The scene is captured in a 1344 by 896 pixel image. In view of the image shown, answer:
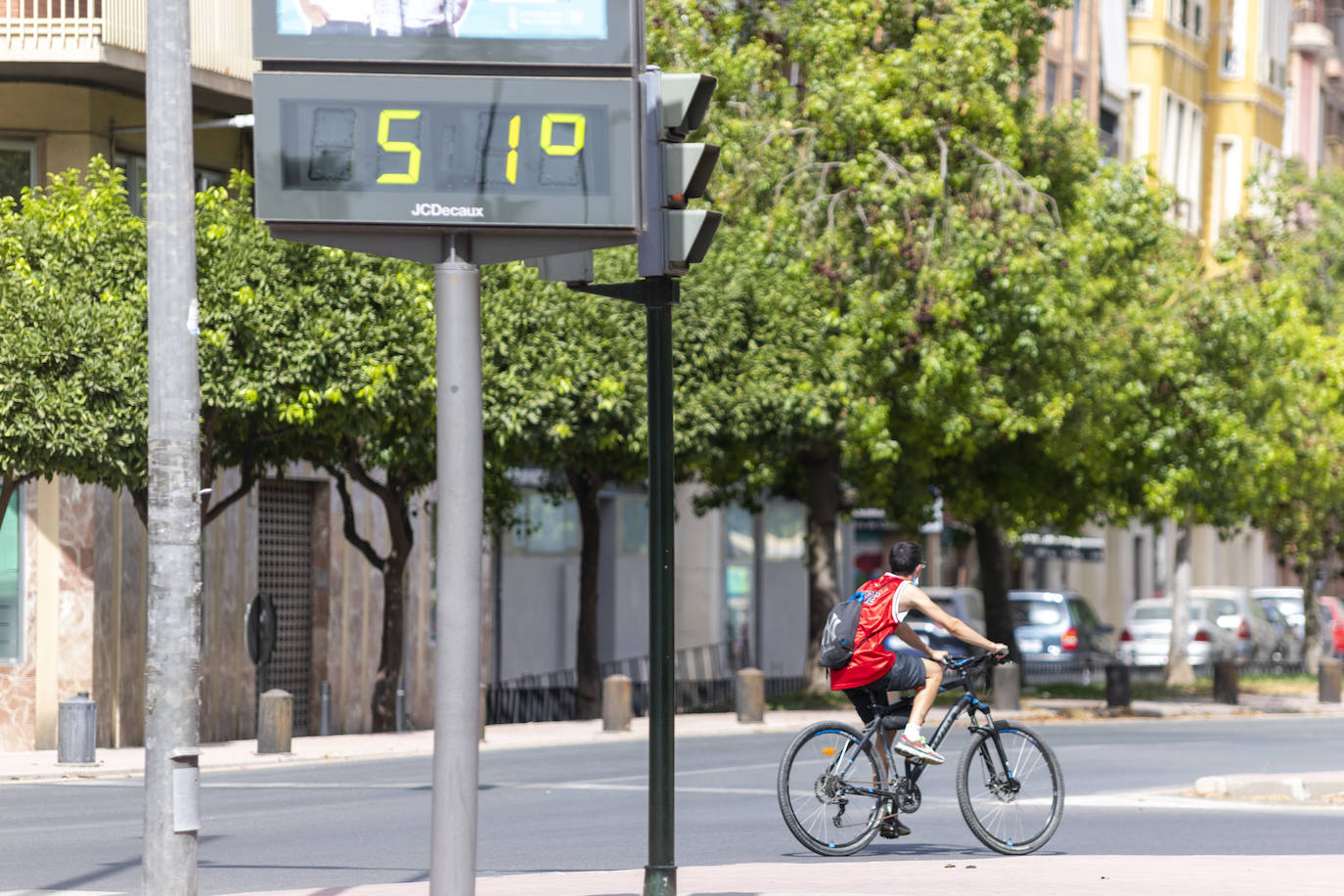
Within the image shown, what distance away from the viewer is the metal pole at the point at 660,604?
8547 mm

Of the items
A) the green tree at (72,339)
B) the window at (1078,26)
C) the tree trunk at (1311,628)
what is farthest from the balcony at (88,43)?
the window at (1078,26)

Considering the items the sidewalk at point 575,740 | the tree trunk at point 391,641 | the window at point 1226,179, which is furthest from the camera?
the window at point 1226,179

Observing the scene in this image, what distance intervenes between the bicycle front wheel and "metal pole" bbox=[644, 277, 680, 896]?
324 cm

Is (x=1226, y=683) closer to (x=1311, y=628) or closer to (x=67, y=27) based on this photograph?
(x=1311, y=628)

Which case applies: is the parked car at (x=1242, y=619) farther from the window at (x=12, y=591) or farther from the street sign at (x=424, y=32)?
the street sign at (x=424, y=32)

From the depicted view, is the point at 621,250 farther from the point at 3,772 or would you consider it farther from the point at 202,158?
the point at 3,772

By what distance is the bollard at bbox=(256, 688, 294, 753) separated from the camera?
2144 centimetres

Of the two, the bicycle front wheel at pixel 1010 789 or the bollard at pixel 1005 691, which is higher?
the bicycle front wheel at pixel 1010 789

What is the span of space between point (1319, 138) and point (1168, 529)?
1468 centimetres

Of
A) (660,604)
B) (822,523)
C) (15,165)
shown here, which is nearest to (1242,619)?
(822,523)

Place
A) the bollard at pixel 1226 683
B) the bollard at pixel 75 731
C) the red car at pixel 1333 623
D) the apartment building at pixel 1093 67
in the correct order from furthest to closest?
the red car at pixel 1333 623 → the apartment building at pixel 1093 67 → the bollard at pixel 1226 683 → the bollard at pixel 75 731

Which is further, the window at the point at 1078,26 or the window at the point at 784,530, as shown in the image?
the window at the point at 1078,26

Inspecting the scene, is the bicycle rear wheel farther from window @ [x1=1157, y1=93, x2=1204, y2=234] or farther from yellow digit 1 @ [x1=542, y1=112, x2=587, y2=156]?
window @ [x1=1157, y1=93, x2=1204, y2=234]

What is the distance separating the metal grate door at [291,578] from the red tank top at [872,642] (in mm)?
17271
